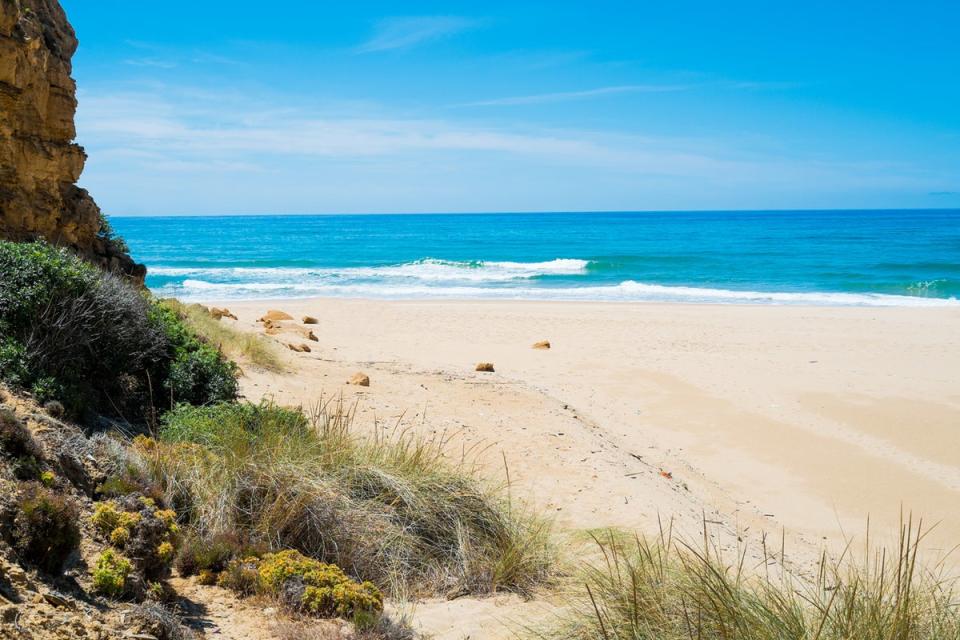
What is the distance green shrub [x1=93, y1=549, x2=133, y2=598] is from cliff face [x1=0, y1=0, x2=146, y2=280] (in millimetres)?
6263

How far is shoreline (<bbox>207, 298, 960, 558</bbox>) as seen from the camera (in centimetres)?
761

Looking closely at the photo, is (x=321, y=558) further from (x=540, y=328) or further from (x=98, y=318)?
(x=540, y=328)

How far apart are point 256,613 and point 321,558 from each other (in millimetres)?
754

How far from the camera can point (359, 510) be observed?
486 centimetres

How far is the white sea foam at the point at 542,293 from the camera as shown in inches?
1127

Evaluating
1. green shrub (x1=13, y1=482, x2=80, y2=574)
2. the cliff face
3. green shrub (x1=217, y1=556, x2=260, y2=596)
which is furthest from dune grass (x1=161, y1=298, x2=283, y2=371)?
green shrub (x1=13, y1=482, x2=80, y2=574)

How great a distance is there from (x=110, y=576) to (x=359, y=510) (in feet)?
5.77

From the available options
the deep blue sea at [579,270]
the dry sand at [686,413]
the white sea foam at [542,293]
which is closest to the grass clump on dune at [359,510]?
the dry sand at [686,413]

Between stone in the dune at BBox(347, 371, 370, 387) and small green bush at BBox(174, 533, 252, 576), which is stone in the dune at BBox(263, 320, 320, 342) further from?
small green bush at BBox(174, 533, 252, 576)

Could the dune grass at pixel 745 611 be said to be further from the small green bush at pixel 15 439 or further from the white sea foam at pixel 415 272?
the white sea foam at pixel 415 272

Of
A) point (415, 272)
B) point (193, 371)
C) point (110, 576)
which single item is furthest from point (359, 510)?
point (415, 272)

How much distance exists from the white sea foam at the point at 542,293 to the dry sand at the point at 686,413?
28.1ft

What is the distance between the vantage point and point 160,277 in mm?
38125

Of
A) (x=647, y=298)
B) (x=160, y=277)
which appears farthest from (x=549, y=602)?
(x=160, y=277)
